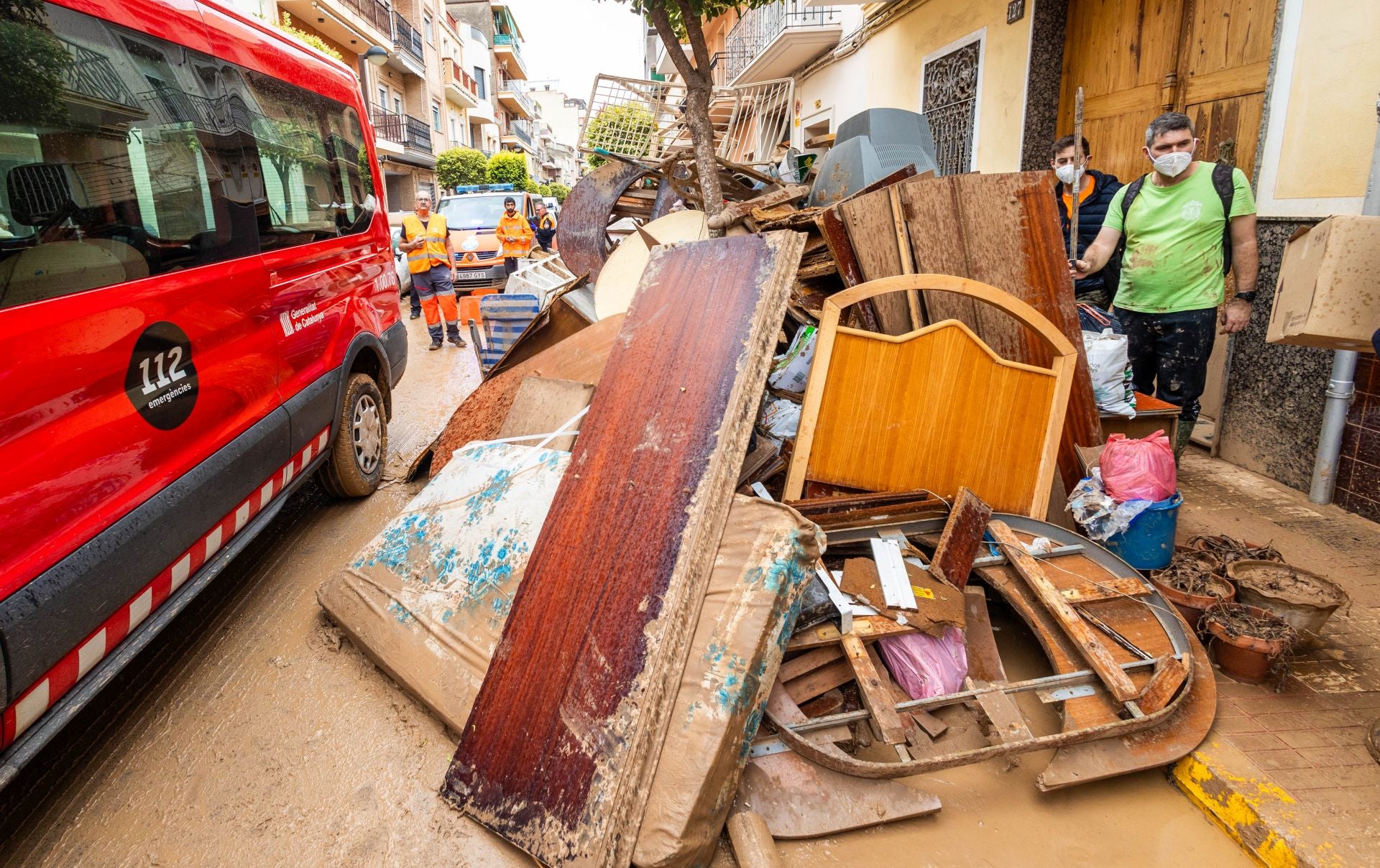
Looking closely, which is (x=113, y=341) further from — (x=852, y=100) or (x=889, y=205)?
(x=852, y=100)

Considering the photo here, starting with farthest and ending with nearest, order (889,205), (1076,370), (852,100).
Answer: (852,100), (889,205), (1076,370)

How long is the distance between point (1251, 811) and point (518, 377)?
3491 millimetres

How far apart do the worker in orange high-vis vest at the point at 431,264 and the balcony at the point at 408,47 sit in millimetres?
21559

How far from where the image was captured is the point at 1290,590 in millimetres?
2549

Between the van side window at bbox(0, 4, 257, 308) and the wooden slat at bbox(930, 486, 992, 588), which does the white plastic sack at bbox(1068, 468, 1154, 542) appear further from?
the van side window at bbox(0, 4, 257, 308)

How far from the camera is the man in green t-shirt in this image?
338 centimetres

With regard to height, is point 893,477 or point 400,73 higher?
point 400,73

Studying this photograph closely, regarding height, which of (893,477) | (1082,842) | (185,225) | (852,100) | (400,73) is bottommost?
(1082,842)

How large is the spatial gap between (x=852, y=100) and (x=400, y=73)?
24422 millimetres

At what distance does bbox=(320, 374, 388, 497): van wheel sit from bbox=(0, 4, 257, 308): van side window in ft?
4.20

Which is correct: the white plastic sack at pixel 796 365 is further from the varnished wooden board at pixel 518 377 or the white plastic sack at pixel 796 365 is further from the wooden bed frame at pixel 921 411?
the varnished wooden board at pixel 518 377

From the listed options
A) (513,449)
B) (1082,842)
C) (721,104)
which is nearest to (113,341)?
(513,449)

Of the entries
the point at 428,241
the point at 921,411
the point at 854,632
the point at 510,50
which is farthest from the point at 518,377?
the point at 510,50

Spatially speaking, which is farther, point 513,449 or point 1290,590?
point 513,449
